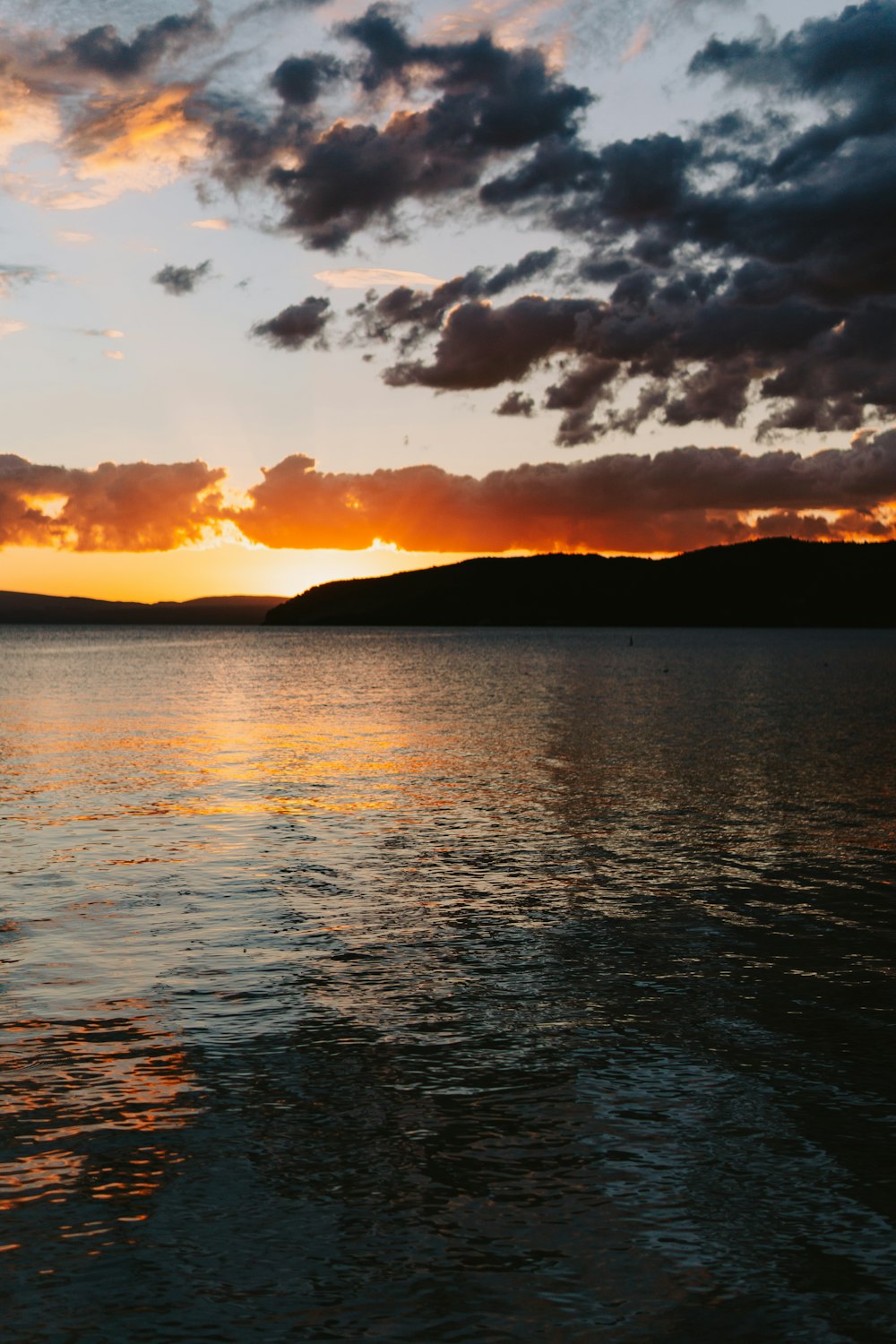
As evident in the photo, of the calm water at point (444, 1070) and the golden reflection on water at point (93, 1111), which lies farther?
the golden reflection on water at point (93, 1111)

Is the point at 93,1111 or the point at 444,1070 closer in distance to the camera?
the point at 93,1111

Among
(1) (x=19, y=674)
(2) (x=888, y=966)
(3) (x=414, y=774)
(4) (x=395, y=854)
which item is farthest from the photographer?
(1) (x=19, y=674)

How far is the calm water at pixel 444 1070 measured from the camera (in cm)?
843

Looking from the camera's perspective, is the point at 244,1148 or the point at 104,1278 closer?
the point at 104,1278

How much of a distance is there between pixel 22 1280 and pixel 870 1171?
22.6 feet

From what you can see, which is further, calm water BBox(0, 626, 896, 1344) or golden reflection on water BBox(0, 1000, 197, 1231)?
golden reflection on water BBox(0, 1000, 197, 1231)

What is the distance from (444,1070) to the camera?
41.7 feet

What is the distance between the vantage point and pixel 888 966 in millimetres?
17078

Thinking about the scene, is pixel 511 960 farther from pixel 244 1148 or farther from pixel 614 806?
pixel 614 806

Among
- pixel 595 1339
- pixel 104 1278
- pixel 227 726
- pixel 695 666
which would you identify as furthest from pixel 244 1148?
pixel 695 666

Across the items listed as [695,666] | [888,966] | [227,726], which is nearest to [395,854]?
[888,966]

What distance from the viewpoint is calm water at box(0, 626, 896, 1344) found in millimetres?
8430

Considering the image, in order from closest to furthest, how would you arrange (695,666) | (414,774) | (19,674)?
(414,774)
(19,674)
(695,666)

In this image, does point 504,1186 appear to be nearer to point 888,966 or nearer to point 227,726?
point 888,966
